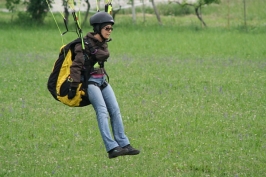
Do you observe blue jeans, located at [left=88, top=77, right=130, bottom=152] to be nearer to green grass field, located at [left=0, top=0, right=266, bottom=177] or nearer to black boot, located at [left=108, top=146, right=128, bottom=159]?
black boot, located at [left=108, top=146, right=128, bottom=159]

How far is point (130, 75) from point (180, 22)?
14859mm

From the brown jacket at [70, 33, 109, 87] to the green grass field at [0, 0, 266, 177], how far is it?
116 centimetres

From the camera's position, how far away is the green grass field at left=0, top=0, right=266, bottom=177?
7.75 meters

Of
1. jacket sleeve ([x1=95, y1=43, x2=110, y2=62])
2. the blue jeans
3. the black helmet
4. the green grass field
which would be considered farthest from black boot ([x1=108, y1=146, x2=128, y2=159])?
the black helmet

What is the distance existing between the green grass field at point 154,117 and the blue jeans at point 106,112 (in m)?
0.42

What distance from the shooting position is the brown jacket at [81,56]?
6930mm

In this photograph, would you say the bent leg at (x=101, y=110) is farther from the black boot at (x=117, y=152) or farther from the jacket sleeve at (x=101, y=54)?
the jacket sleeve at (x=101, y=54)

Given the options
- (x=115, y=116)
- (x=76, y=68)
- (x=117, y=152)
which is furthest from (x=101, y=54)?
(x=117, y=152)

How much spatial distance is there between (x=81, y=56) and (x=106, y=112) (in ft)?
2.23

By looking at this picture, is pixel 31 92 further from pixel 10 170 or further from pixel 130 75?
pixel 10 170

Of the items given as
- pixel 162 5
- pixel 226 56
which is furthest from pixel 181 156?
pixel 162 5

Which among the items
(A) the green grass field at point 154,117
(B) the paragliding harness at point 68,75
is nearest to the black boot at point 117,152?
(A) the green grass field at point 154,117

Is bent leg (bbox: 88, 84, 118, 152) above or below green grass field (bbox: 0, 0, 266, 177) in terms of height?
above

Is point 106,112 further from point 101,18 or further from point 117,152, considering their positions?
point 101,18
